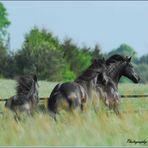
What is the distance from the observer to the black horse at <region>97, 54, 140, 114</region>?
13.6m

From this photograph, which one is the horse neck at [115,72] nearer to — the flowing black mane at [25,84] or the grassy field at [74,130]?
the flowing black mane at [25,84]

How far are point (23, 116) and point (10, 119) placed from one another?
2.51ft

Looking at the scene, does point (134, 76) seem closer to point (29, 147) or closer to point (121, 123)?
point (121, 123)

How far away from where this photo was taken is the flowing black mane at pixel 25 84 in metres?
12.8

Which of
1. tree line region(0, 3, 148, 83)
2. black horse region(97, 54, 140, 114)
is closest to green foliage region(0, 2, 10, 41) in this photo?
tree line region(0, 3, 148, 83)

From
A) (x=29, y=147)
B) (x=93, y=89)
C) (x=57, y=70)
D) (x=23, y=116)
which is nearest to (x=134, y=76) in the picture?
(x=93, y=89)

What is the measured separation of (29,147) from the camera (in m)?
8.71

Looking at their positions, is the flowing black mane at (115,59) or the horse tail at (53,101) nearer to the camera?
the horse tail at (53,101)

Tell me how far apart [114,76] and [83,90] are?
206 cm

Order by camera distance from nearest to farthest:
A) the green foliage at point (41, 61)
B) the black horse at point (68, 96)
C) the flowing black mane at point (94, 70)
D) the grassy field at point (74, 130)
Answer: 1. the grassy field at point (74, 130)
2. the black horse at point (68, 96)
3. the flowing black mane at point (94, 70)
4. the green foliage at point (41, 61)

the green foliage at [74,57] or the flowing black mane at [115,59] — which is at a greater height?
the green foliage at [74,57]

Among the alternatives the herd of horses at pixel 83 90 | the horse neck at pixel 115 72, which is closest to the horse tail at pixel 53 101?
the herd of horses at pixel 83 90

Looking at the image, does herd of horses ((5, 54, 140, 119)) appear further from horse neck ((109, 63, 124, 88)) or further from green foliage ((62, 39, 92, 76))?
green foliage ((62, 39, 92, 76))

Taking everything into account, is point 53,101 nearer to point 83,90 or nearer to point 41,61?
point 83,90
